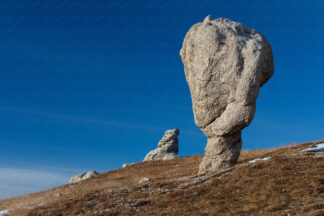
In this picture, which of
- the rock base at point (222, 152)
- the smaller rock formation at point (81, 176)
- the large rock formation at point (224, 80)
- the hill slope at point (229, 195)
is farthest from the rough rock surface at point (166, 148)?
the hill slope at point (229, 195)

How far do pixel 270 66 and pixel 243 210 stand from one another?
407 inches

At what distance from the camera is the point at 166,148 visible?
4825cm

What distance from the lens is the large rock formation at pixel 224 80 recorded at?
19.0 metres

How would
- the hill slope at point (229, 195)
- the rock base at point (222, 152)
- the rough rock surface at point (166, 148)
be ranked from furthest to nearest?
the rough rock surface at point (166, 148) → the rock base at point (222, 152) → the hill slope at point (229, 195)

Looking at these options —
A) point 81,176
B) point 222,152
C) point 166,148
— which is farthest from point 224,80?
point 166,148

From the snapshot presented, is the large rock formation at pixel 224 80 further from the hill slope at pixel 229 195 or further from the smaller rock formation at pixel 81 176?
the smaller rock formation at pixel 81 176

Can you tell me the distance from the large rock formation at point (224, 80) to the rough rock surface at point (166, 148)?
27.1 m

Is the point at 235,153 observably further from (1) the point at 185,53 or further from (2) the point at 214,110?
(1) the point at 185,53

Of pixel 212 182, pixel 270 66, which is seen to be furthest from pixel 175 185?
pixel 270 66

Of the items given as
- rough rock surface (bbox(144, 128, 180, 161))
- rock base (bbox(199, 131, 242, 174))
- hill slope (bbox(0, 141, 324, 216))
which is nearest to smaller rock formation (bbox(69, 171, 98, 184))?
rough rock surface (bbox(144, 128, 180, 161))

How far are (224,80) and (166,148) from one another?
29.8 meters

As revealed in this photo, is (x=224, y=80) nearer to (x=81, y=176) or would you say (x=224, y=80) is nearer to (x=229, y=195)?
(x=229, y=195)

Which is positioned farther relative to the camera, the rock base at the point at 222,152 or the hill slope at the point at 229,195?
the rock base at the point at 222,152

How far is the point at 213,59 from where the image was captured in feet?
65.1
